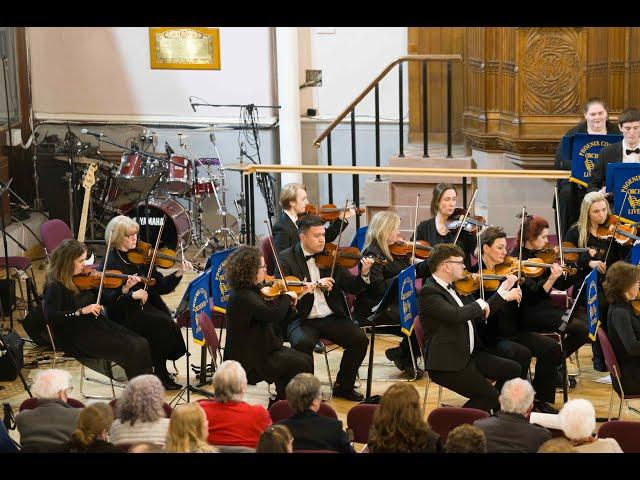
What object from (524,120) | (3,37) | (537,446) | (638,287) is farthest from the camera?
(3,37)

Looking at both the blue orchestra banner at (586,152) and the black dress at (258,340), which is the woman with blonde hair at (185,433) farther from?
the blue orchestra banner at (586,152)

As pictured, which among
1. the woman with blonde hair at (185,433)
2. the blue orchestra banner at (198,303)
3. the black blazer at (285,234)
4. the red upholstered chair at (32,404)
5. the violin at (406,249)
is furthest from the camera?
the black blazer at (285,234)

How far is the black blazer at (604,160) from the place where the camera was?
8.55 meters

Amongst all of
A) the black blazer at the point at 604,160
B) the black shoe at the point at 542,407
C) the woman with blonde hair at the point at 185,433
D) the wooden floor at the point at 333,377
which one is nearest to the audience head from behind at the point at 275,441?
the woman with blonde hair at the point at 185,433

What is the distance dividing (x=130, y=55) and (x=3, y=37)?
1501 millimetres

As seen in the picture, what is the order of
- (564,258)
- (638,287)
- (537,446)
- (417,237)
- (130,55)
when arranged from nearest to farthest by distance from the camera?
(537,446) → (638,287) → (564,258) → (417,237) → (130,55)

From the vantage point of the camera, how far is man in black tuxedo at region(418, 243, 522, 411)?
6.99 m

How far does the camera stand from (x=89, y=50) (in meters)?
13.1

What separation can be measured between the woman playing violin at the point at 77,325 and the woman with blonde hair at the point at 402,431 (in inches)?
106

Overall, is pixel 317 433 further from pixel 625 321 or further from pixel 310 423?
pixel 625 321

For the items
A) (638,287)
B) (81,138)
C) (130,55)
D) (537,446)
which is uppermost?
(130,55)

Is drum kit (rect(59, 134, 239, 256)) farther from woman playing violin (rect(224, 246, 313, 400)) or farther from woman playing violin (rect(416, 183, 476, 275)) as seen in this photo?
woman playing violin (rect(224, 246, 313, 400))

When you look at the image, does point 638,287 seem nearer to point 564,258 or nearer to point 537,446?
point 564,258
